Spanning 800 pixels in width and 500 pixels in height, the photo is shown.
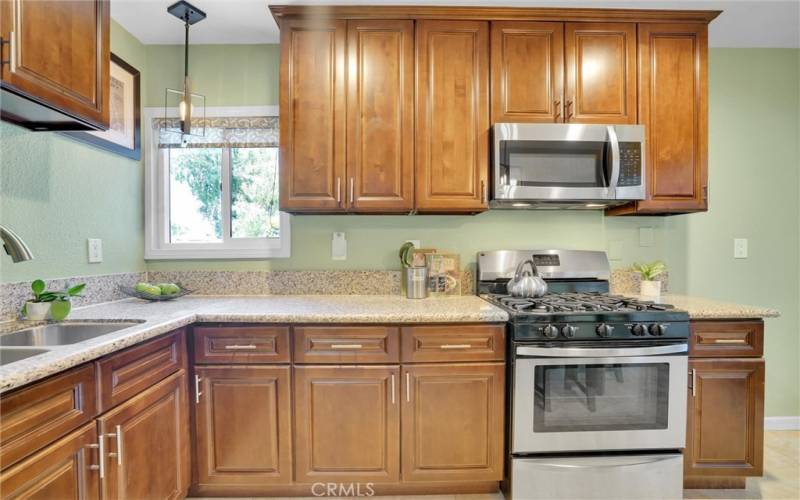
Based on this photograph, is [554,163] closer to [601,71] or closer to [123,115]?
→ [601,71]

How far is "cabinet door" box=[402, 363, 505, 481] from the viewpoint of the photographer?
1841 mm

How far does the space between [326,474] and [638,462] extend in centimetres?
139

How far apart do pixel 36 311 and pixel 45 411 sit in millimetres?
721

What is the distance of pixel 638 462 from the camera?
1.81 metres

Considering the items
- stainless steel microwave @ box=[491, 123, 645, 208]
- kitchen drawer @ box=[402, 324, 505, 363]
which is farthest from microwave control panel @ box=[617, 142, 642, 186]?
kitchen drawer @ box=[402, 324, 505, 363]

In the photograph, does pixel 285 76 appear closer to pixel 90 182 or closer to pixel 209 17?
pixel 209 17

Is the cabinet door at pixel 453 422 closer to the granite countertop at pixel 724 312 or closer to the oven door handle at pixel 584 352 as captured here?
the oven door handle at pixel 584 352

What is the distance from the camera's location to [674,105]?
7.15 ft

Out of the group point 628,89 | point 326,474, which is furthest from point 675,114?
point 326,474

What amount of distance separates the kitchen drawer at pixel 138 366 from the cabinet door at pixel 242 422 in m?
0.17

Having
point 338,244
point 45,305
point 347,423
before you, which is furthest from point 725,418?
point 45,305

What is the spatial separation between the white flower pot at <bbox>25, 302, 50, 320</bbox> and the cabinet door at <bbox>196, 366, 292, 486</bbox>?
0.61 m

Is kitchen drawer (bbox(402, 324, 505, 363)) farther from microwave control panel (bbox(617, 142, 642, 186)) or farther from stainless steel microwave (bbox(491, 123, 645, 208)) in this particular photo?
microwave control panel (bbox(617, 142, 642, 186))

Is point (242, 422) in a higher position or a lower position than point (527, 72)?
lower
